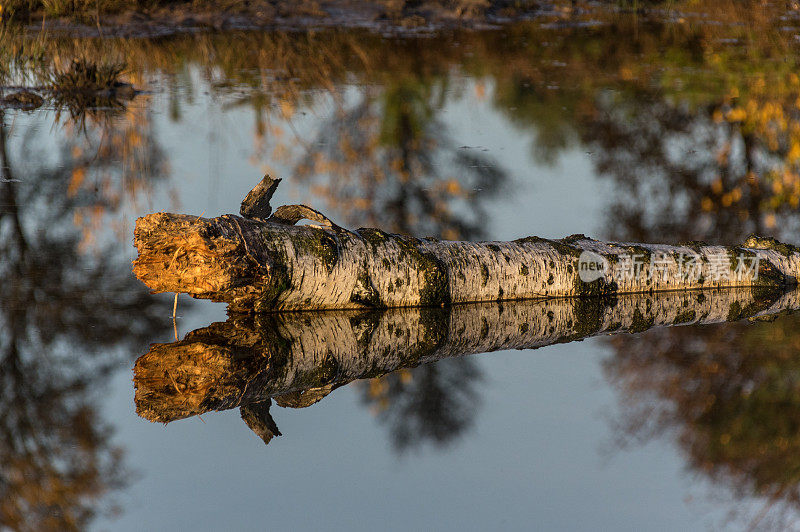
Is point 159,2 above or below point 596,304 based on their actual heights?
above

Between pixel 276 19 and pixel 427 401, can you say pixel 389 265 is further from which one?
pixel 276 19

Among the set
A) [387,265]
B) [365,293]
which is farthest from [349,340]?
[387,265]

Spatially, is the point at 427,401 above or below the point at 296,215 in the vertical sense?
below

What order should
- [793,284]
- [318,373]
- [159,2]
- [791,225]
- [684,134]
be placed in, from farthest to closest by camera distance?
[159,2] → [684,134] → [791,225] → [793,284] → [318,373]

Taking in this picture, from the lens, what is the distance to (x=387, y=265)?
21.9 feet

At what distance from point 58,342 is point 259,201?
1.63 meters

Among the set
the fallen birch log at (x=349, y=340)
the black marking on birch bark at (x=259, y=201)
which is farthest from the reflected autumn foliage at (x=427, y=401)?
the black marking on birch bark at (x=259, y=201)

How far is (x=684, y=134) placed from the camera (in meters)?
12.5

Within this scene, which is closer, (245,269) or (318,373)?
(318,373)

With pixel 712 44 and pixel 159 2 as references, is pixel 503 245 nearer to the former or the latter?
pixel 712 44

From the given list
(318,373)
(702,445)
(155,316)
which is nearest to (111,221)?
(155,316)

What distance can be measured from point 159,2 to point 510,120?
1026 cm

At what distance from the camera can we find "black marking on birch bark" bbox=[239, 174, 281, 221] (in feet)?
21.6

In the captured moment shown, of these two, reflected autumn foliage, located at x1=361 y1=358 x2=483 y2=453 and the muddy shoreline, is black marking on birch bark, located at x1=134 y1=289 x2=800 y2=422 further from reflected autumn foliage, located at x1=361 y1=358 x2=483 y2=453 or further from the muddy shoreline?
the muddy shoreline
